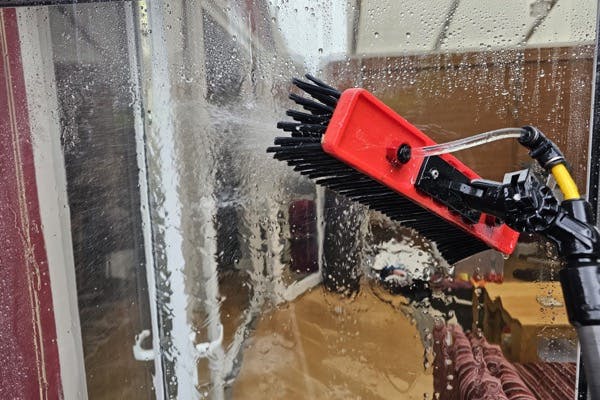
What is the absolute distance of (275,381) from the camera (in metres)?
1.01

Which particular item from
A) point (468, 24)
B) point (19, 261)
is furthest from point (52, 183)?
point (468, 24)

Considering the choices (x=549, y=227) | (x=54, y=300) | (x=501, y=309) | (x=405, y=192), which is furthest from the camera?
(x=54, y=300)

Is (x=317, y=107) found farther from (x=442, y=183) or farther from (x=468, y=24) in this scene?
(x=468, y=24)

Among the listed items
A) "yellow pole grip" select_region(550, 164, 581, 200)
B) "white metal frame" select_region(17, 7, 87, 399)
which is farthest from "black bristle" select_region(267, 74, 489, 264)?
"white metal frame" select_region(17, 7, 87, 399)

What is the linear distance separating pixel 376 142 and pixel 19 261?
2.60ft

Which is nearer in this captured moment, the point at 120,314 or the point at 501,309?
the point at 501,309

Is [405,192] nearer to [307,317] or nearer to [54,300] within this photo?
[307,317]

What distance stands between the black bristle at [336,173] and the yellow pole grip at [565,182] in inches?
7.2

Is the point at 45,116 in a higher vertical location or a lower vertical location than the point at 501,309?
higher

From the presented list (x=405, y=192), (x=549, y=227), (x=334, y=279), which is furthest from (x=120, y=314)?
(x=549, y=227)

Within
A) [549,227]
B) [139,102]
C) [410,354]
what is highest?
[139,102]

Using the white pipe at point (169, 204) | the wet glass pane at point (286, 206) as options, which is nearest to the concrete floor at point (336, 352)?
the wet glass pane at point (286, 206)

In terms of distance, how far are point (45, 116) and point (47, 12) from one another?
21cm

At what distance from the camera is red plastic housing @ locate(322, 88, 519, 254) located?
59 centimetres
